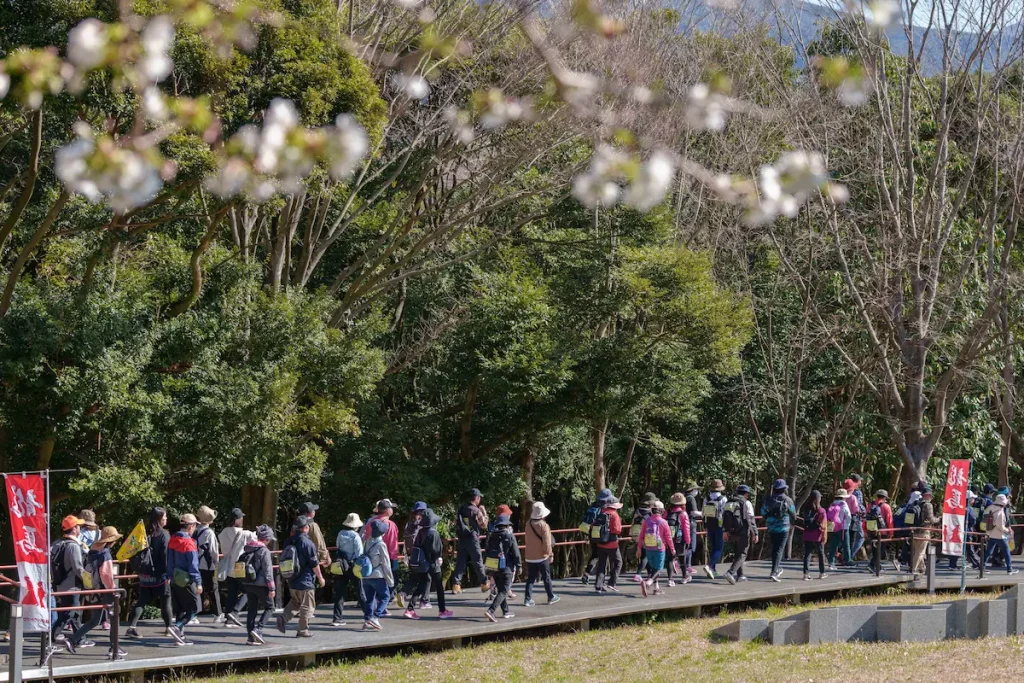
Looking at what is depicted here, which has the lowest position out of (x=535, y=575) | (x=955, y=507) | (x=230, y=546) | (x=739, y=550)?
(x=535, y=575)

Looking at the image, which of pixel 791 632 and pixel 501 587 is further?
pixel 501 587

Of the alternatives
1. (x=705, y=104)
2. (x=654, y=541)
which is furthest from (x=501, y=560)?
(x=705, y=104)

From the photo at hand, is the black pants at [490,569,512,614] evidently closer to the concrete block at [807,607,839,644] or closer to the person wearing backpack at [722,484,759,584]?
the concrete block at [807,607,839,644]

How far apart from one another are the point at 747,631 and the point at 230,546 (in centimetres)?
597

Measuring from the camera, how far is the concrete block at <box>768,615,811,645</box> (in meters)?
13.5

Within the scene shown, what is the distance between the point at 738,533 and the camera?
16344 mm

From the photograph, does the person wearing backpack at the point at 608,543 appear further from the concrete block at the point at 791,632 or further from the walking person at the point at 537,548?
the concrete block at the point at 791,632

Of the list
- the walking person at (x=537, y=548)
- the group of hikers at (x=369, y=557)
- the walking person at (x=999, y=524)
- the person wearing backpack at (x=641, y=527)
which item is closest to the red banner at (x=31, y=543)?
the group of hikers at (x=369, y=557)

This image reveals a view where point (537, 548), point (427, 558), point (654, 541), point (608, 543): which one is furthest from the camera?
point (608, 543)

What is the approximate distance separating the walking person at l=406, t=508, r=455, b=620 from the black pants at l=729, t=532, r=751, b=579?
447 centimetres

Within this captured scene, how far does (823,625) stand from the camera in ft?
Answer: 44.2

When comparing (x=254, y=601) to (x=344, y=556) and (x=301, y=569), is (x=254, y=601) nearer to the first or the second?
(x=301, y=569)

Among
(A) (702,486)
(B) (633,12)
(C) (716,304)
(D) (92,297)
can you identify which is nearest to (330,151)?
(D) (92,297)

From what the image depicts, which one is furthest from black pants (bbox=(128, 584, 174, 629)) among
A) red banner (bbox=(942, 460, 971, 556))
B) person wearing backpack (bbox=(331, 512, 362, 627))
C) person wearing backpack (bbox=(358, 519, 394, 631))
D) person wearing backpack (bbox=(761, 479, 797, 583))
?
red banner (bbox=(942, 460, 971, 556))
